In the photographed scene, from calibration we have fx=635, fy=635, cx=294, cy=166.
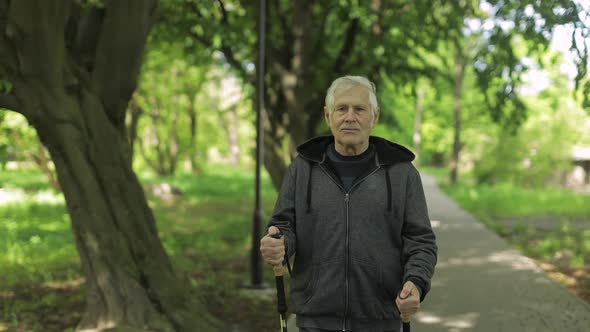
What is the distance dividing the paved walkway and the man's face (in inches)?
139

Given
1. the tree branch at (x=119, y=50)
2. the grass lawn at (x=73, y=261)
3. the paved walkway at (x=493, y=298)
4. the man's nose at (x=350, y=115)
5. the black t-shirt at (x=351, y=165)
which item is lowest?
the grass lawn at (x=73, y=261)

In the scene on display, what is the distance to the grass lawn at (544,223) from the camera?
10211 mm

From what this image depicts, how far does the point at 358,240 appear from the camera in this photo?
2.70 meters

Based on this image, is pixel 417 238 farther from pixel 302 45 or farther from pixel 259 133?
pixel 302 45

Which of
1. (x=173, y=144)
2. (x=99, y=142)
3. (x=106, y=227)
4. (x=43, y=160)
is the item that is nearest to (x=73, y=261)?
(x=106, y=227)

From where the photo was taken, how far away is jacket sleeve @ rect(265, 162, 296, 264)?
2773 millimetres

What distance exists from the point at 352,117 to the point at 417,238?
59 centimetres

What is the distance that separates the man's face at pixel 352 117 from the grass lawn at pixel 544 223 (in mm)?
6393

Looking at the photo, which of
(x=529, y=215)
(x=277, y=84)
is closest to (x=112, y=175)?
(x=277, y=84)

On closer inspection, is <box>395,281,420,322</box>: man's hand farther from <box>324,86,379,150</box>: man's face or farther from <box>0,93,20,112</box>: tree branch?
<box>0,93,20,112</box>: tree branch

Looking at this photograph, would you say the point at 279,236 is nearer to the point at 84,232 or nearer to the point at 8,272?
the point at 84,232

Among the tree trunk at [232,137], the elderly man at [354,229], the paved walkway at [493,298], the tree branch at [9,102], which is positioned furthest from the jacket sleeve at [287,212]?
the tree trunk at [232,137]

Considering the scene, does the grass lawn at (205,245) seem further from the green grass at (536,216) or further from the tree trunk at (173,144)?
the tree trunk at (173,144)

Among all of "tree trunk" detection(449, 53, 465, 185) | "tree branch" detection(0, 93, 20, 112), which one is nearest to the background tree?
"tree branch" detection(0, 93, 20, 112)
